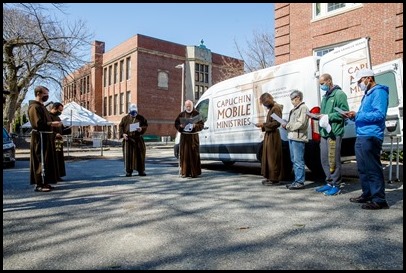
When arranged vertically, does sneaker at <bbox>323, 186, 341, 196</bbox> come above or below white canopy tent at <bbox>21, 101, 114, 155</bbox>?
below

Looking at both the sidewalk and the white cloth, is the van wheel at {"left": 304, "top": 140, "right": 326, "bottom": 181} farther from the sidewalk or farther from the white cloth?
the sidewalk

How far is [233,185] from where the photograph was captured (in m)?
7.05

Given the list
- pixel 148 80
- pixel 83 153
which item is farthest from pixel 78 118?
pixel 148 80

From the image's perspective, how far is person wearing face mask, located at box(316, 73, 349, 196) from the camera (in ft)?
18.5

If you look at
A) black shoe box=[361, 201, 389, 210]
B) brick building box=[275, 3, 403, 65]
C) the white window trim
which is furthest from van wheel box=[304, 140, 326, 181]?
the white window trim

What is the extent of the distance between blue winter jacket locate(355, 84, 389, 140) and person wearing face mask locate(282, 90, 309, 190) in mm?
1327

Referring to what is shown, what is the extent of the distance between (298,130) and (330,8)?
12.6 metres

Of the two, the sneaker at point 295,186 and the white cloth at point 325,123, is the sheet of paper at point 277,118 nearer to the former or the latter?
the white cloth at point 325,123

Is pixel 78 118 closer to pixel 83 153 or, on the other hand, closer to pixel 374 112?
pixel 83 153

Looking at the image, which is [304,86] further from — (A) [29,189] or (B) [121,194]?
(A) [29,189]

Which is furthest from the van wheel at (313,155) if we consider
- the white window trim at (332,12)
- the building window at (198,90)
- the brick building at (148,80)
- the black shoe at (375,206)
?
the building window at (198,90)

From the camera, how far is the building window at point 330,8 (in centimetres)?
1540

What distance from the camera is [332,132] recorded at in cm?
573

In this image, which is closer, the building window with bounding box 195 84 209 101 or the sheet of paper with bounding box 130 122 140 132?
the sheet of paper with bounding box 130 122 140 132
